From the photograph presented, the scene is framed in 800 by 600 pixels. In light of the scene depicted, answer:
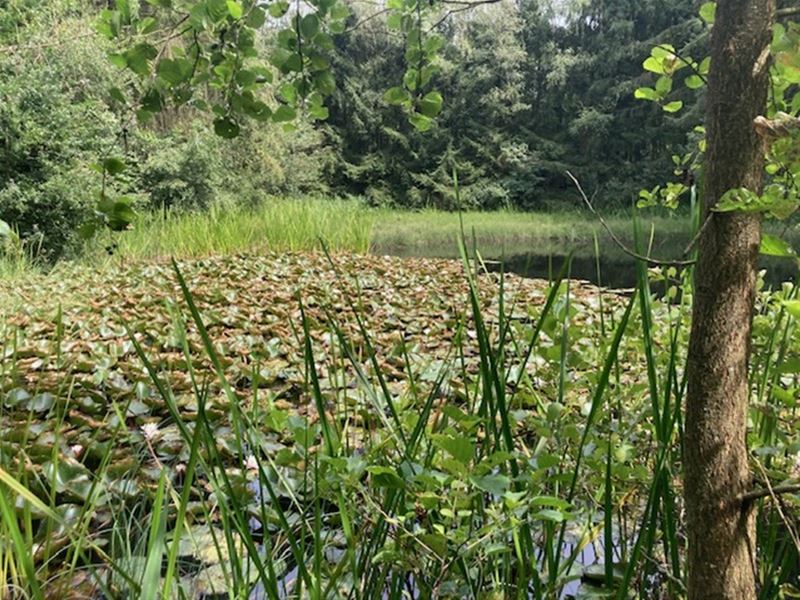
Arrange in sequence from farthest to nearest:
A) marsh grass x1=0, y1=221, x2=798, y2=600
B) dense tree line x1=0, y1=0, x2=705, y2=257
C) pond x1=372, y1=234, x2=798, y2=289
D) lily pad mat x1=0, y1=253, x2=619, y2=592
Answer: dense tree line x1=0, y1=0, x2=705, y2=257 → pond x1=372, y1=234, x2=798, y2=289 → lily pad mat x1=0, y1=253, x2=619, y2=592 → marsh grass x1=0, y1=221, x2=798, y2=600

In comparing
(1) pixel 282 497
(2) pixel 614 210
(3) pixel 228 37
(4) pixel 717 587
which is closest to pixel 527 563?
(4) pixel 717 587

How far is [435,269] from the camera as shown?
15.2ft

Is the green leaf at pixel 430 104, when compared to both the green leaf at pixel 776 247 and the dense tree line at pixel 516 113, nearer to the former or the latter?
the green leaf at pixel 776 247

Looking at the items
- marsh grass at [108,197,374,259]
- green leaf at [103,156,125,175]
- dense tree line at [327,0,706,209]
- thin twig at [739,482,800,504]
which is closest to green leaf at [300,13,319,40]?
green leaf at [103,156,125,175]

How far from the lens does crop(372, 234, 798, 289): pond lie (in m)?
5.54

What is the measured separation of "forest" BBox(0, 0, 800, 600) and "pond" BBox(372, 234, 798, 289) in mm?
162

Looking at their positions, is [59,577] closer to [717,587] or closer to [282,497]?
[282,497]

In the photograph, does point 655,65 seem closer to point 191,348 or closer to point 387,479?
point 387,479

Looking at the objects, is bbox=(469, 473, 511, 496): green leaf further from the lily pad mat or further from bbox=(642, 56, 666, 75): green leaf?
bbox=(642, 56, 666, 75): green leaf

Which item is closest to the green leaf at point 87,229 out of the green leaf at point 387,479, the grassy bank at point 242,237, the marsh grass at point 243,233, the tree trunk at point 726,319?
the green leaf at point 387,479

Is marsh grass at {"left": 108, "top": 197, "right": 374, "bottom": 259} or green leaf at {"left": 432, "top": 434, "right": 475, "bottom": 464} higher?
green leaf at {"left": 432, "top": 434, "right": 475, "bottom": 464}

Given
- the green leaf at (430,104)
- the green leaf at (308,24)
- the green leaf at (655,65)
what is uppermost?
the green leaf at (308,24)

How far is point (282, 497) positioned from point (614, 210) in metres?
14.1

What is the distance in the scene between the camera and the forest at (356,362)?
48 cm
